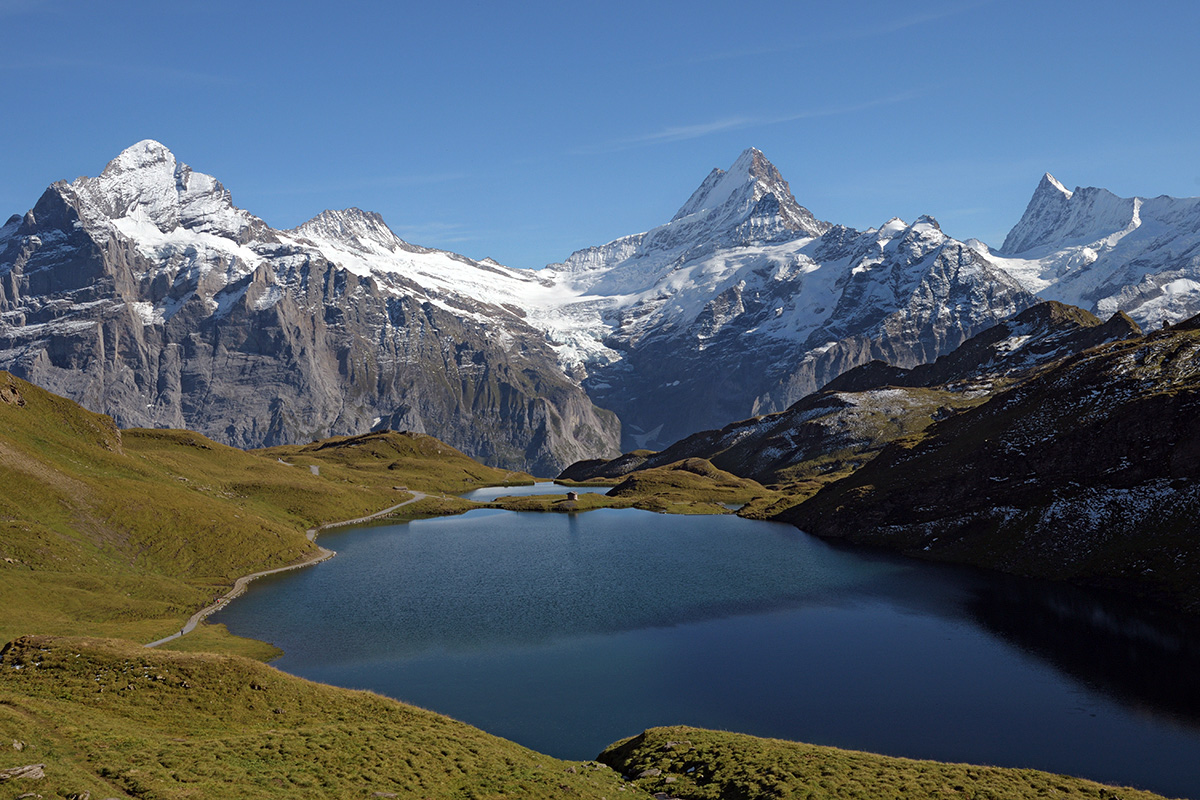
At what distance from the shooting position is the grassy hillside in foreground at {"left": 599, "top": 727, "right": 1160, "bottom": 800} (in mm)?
47469

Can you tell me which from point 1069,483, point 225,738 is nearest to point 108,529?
point 225,738

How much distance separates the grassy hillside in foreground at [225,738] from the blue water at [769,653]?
11.4 m

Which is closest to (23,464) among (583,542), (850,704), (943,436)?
(583,542)

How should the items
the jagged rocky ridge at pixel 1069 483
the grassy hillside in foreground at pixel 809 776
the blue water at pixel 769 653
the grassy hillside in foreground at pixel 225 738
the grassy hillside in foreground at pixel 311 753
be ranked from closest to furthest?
the grassy hillside in foreground at pixel 225 738
the grassy hillside in foreground at pixel 311 753
the grassy hillside in foreground at pixel 809 776
the blue water at pixel 769 653
the jagged rocky ridge at pixel 1069 483

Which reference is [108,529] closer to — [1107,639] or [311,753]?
[311,753]

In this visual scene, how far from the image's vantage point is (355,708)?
200ft

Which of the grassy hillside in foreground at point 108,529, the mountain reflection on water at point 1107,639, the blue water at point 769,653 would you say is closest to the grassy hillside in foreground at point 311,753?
the blue water at point 769,653

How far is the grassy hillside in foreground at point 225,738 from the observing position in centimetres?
4071

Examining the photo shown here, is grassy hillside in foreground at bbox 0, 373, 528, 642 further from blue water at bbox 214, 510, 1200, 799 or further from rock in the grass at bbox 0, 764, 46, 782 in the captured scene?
rock in the grass at bbox 0, 764, 46, 782

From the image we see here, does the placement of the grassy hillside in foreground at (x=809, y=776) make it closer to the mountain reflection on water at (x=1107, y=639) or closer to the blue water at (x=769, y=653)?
the blue water at (x=769, y=653)

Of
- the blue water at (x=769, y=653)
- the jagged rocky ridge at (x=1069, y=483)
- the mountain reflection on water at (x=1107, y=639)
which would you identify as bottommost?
the blue water at (x=769, y=653)

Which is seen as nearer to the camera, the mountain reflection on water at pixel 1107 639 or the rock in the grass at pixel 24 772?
the rock in the grass at pixel 24 772

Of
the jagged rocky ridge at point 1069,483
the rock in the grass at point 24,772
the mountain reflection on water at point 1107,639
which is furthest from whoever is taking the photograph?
the jagged rocky ridge at point 1069,483

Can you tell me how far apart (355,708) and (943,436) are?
14893 cm
